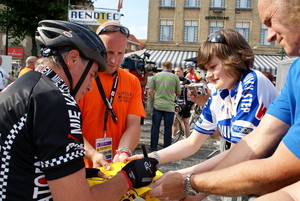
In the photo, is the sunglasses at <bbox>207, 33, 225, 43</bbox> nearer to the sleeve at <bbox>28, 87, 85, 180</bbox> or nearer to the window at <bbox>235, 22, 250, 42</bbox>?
the sleeve at <bbox>28, 87, 85, 180</bbox>

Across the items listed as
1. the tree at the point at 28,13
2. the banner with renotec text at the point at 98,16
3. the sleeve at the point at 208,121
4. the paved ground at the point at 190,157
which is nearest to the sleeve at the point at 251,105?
the sleeve at the point at 208,121

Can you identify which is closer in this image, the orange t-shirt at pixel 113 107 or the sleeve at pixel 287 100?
the sleeve at pixel 287 100

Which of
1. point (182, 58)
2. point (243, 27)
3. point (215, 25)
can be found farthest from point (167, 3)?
point (243, 27)

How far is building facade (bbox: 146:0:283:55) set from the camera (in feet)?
92.2

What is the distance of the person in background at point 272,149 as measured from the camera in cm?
126

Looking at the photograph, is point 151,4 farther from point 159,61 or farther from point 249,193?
point 249,193

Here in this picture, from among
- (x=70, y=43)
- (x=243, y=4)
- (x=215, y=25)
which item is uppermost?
Answer: (x=243, y=4)

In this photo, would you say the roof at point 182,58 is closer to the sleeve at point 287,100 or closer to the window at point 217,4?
the window at point 217,4

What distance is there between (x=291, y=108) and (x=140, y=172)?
0.97 meters

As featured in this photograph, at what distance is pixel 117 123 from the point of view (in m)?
2.54

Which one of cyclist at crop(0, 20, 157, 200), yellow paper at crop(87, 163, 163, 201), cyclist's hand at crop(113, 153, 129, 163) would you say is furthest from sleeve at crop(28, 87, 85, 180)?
cyclist's hand at crop(113, 153, 129, 163)

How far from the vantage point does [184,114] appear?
25.6ft

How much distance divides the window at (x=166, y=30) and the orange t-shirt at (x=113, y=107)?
1062 inches

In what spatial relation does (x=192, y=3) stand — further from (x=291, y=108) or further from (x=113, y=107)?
(x=291, y=108)
